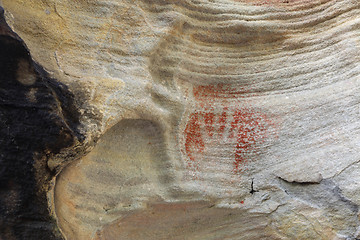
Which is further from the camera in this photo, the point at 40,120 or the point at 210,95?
the point at 210,95

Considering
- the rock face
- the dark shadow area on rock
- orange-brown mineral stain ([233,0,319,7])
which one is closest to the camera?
the dark shadow area on rock

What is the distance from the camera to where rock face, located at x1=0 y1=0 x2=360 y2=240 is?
2131 millimetres

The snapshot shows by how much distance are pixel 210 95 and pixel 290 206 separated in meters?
0.98

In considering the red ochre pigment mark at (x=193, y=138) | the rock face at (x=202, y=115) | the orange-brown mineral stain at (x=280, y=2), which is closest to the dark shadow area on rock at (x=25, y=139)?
the rock face at (x=202, y=115)

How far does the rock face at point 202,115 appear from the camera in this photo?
213 centimetres

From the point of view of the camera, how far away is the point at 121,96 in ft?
7.03

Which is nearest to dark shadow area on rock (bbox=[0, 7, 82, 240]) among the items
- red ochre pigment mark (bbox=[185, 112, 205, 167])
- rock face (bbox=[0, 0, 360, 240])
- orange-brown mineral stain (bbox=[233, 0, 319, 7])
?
rock face (bbox=[0, 0, 360, 240])

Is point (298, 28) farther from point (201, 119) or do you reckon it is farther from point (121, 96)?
point (121, 96)

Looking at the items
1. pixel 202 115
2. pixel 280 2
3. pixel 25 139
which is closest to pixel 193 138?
pixel 202 115

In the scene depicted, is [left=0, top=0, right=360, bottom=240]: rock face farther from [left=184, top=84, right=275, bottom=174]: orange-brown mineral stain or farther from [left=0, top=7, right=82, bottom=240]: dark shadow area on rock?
[left=0, top=7, right=82, bottom=240]: dark shadow area on rock

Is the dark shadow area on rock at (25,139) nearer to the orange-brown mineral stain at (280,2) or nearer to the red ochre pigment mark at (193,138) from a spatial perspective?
the red ochre pigment mark at (193,138)

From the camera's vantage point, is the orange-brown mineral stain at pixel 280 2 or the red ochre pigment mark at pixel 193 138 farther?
the orange-brown mineral stain at pixel 280 2

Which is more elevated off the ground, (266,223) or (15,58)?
(15,58)

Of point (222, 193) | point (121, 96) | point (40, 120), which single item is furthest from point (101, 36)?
point (222, 193)
